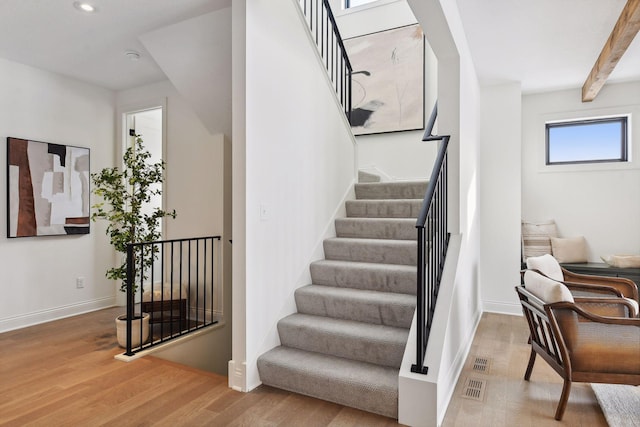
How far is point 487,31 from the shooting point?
3432 mm

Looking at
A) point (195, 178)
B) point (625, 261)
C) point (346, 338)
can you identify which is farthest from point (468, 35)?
point (195, 178)

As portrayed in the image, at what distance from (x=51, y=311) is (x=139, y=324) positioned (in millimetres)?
1650

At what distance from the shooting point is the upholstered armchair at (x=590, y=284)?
3158mm

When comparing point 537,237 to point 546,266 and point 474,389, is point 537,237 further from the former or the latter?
point 474,389

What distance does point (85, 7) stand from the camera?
3.07 meters

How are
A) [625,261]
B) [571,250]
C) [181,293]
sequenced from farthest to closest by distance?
[571,250] → [625,261] → [181,293]

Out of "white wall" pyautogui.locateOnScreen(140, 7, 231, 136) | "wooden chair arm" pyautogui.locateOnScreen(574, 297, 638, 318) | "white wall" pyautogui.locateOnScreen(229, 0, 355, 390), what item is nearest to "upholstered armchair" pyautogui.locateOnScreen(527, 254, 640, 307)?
"wooden chair arm" pyautogui.locateOnScreen(574, 297, 638, 318)

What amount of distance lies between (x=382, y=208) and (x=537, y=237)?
2.29 meters

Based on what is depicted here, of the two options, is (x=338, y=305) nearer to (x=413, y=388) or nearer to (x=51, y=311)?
(x=413, y=388)

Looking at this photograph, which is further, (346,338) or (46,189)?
(46,189)

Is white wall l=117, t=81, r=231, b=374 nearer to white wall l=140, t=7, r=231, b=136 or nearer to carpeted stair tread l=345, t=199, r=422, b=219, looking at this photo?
white wall l=140, t=7, r=231, b=136

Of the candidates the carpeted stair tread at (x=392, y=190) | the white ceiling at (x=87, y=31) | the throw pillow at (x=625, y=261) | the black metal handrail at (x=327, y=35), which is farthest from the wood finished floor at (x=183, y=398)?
the black metal handrail at (x=327, y=35)

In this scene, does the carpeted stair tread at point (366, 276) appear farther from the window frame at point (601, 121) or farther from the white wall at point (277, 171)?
the window frame at point (601, 121)

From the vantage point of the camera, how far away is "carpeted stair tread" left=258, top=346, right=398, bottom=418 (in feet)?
7.59
